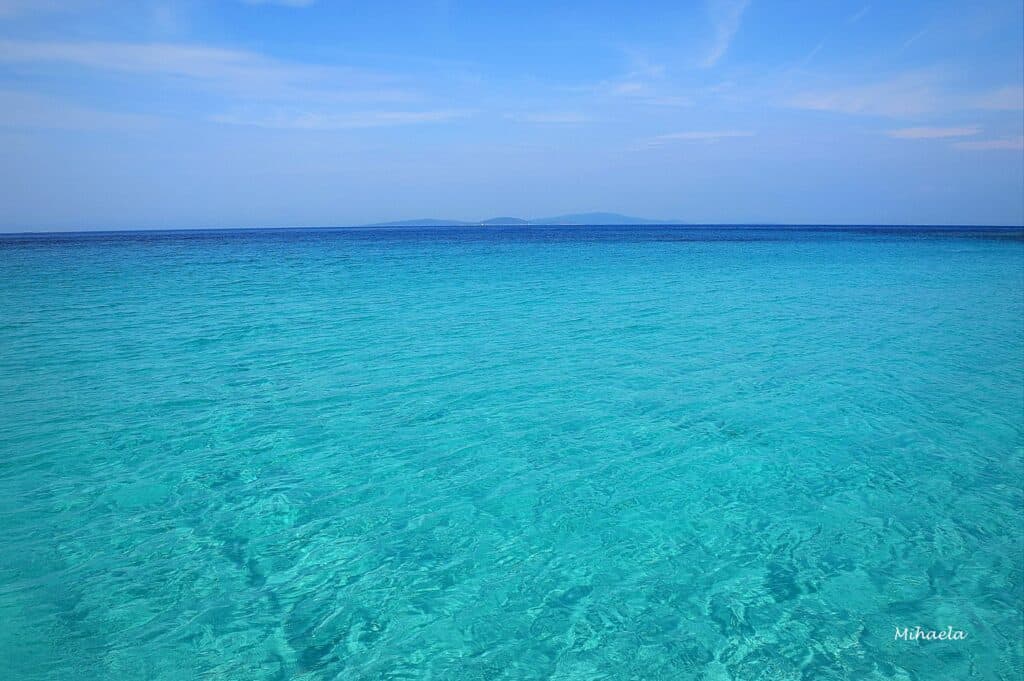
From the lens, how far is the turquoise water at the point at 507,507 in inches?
151

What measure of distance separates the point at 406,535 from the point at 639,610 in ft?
6.94

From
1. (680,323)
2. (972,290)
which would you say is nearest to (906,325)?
(680,323)

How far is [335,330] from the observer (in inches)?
549

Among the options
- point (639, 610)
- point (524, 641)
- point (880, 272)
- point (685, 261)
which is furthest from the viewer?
point (685, 261)

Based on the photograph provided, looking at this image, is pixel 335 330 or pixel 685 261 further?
pixel 685 261

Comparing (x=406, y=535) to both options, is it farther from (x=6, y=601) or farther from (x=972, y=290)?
(x=972, y=290)

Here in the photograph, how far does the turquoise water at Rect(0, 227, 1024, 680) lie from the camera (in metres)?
3.83

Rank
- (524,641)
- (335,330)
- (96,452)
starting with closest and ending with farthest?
1. (524,641)
2. (96,452)
3. (335,330)

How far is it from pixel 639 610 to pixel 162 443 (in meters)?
5.99

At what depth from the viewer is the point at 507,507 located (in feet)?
18.3

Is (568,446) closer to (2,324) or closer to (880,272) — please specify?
(2,324)

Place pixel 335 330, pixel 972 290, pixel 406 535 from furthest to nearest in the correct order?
pixel 972 290, pixel 335 330, pixel 406 535

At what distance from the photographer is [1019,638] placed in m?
3.88

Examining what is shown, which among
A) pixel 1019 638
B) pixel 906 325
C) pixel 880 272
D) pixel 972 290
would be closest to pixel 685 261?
pixel 880 272
